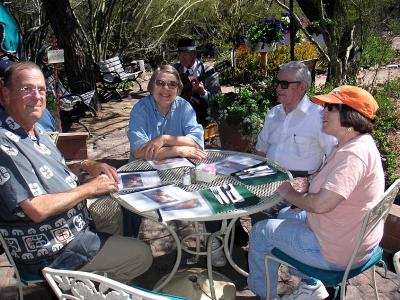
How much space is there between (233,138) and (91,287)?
11.4 feet

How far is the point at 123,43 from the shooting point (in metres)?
13.2

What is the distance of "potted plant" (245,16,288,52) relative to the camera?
719cm

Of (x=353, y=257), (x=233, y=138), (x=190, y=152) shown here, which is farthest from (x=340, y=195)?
(x=233, y=138)

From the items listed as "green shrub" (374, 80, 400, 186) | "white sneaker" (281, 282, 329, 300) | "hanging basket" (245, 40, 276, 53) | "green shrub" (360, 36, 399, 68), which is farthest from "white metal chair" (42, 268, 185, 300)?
"hanging basket" (245, 40, 276, 53)

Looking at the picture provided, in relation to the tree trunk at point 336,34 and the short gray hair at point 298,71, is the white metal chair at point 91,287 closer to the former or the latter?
the short gray hair at point 298,71

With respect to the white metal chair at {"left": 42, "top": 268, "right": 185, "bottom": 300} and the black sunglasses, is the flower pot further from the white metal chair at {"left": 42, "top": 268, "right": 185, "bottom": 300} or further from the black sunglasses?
the white metal chair at {"left": 42, "top": 268, "right": 185, "bottom": 300}

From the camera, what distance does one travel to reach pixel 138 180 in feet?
8.48

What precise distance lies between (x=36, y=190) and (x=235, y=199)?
3.14 ft

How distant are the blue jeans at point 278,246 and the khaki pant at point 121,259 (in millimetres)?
571

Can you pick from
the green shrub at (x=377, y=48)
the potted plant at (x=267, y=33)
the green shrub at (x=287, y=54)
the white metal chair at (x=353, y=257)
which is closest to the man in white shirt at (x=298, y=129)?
the white metal chair at (x=353, y=257)

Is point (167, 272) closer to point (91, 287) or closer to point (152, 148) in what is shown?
point (152, 148)

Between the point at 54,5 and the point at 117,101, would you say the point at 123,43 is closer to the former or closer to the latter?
the point at 117,101

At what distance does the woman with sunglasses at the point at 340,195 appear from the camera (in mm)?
2014

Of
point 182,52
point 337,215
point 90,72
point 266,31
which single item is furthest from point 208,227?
point 90,72
